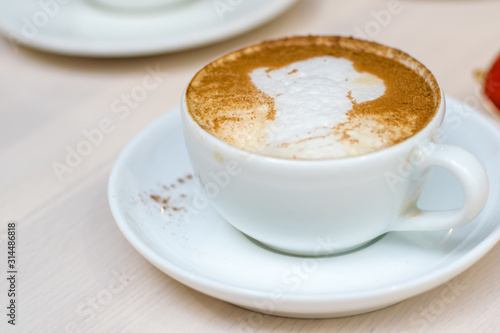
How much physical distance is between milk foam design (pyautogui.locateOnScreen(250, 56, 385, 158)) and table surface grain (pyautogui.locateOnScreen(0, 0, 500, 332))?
183mm

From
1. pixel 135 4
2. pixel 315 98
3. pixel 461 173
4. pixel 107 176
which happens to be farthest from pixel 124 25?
pixel 461 173

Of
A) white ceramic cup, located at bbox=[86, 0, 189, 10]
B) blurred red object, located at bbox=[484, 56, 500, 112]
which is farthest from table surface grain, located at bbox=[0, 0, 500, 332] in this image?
white ceramic cup, located at bbox=[86, 0, 189, 10]

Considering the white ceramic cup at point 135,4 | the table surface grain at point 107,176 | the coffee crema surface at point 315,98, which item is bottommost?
the table surface grain at point 107,176

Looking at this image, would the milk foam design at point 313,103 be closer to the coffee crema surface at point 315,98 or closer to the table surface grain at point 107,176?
the coffee crema surface at point 315,98

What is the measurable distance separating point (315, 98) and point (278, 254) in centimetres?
18

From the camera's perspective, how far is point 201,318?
2.20ft

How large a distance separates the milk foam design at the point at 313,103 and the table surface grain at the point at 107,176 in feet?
0.60

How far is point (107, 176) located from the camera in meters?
0.93

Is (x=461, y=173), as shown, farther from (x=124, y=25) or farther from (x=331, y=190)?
(x=124, y=25)

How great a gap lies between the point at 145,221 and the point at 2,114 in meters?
0.48

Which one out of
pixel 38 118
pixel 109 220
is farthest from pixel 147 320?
pixel 38 118

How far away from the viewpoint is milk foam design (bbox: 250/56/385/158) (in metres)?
0.63

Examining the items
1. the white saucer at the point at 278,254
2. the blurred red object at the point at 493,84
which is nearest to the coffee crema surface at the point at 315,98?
the white saucer at the point at 278,254

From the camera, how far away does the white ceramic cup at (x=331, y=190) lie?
62cm
